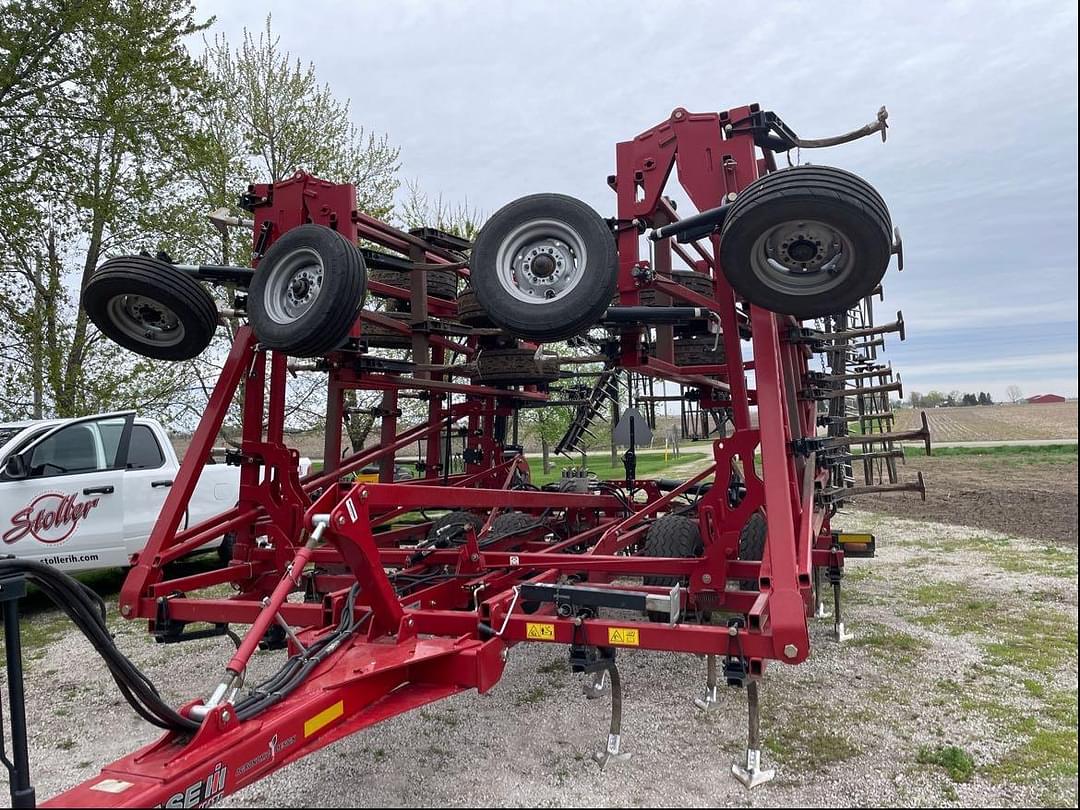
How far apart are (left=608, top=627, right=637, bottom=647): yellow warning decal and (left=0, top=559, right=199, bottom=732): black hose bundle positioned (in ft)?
6.01

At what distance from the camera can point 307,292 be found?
503 centimetres

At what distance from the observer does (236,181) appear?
15.1 metres

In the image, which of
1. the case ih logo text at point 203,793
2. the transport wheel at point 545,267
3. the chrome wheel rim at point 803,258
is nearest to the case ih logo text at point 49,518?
the transport wheel at point 545,267

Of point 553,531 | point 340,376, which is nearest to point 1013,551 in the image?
point 553,531

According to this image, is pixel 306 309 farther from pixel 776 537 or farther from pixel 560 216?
pixel 776 537

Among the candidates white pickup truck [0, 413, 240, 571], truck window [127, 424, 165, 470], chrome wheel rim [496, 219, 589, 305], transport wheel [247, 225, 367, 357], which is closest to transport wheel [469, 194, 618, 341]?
chrome wheel rim [496, 219, 589, 305]

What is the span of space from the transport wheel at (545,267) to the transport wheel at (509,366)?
285cm

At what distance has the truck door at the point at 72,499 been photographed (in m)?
7.39

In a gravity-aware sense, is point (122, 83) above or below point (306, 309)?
above

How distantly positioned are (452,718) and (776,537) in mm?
2206

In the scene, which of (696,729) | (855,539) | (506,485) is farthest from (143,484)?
(855,539)

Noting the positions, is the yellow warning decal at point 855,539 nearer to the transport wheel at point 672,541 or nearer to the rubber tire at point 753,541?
the rubber tire at point 753,541

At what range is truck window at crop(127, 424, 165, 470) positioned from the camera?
8453mm

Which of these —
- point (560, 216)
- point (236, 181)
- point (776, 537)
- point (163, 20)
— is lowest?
point (776, 537)
